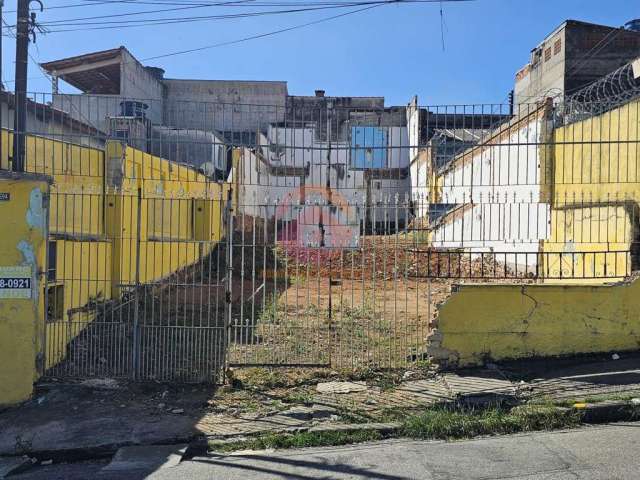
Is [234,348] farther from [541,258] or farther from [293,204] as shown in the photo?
[541,258]

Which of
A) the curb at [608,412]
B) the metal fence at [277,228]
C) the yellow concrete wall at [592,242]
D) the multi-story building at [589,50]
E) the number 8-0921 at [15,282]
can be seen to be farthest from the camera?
the multi-story building at [589,50]

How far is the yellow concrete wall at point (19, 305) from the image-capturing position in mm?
5918

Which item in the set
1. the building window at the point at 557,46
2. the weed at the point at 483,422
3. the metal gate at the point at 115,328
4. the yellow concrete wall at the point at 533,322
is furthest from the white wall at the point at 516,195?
the building window at the point at 557,46

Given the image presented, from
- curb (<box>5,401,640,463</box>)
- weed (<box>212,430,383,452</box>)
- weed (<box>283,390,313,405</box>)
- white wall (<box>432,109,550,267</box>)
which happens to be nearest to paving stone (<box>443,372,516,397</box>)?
curb (<box>5,401,640,463</box>)

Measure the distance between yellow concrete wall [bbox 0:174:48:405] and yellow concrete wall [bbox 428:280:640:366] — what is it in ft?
15.1

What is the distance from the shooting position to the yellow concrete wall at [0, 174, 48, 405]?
5.92m

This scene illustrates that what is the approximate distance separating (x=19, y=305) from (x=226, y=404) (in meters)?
2.54

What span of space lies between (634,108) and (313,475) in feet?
21.7

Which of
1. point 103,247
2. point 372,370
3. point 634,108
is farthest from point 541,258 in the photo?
point 103,247

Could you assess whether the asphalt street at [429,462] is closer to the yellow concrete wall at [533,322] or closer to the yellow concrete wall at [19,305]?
the yellow concrete wall at [19,305]

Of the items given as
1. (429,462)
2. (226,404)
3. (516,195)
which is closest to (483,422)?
(429,462)

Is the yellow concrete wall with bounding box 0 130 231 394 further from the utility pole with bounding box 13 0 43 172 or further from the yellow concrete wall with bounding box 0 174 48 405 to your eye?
the utility pole with bounding box 13 0 43 172

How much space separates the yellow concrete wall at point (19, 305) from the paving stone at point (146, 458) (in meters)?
1.97

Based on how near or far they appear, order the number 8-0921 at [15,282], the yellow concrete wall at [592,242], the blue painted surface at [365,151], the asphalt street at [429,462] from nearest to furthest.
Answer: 1. the asphalt street at [429,462]
2. the number 8-0921 at [15,282]
3. the blue painted surface at [365,151]
4. the yellow concrete wall at [592,242]
